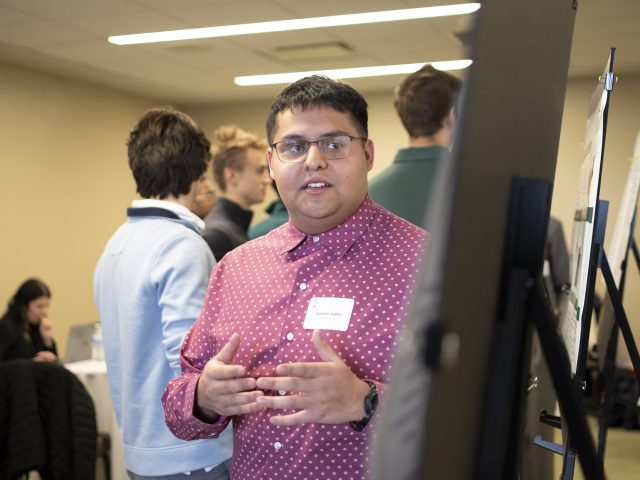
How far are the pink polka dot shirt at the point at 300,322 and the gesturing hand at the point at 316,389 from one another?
0.10 m

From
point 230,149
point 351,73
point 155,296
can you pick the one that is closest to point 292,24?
point 351,73

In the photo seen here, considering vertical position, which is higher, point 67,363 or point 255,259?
point 255,259

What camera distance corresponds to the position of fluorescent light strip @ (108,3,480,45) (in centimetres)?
475

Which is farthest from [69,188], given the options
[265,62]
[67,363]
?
[67,363]

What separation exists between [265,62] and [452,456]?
6170 millimetres

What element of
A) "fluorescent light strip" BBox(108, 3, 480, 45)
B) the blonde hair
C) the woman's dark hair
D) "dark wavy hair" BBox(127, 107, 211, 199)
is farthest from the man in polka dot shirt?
the woman's dark hair

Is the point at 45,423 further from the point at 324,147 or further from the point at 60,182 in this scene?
the point at 60,182

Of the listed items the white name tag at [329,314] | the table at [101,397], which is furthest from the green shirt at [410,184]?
the table at [101,397]

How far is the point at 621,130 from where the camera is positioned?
696 centimetres

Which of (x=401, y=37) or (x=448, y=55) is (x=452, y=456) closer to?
(x=401, y=37)

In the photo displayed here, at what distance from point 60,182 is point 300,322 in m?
6.42

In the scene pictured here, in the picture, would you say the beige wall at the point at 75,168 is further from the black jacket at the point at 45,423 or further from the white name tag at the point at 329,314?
the white name tag at the point at 329,314

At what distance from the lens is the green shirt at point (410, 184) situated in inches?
89.4

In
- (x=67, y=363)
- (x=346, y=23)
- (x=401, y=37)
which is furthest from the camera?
(x=401, y=37)
